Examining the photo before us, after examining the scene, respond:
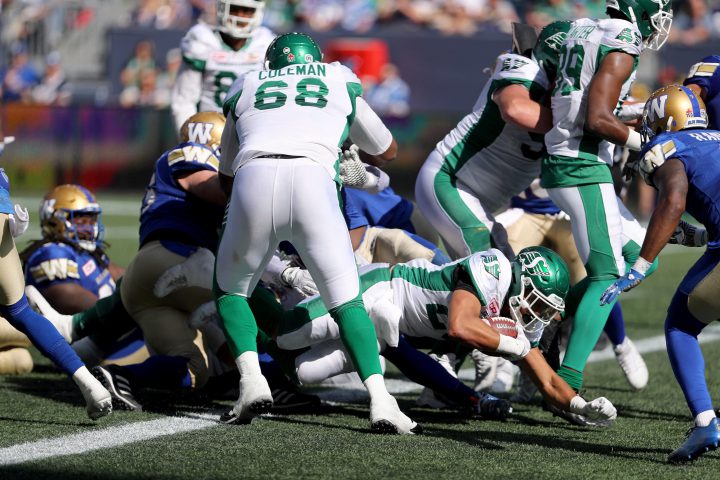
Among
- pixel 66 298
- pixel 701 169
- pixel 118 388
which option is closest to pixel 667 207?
pixel 701 169

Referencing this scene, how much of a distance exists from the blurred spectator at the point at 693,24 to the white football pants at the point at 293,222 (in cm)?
1589

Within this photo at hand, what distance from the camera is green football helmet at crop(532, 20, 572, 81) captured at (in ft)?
17.3

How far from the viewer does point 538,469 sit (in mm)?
3887

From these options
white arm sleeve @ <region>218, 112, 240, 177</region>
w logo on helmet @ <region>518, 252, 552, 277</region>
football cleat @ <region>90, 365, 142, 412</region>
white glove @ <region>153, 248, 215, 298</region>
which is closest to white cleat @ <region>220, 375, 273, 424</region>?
football cleat @ <region>90, 365, 142, 412</region>

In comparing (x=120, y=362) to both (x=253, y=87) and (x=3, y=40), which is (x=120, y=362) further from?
(x=3, y=40)

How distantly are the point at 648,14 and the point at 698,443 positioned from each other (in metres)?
2.05

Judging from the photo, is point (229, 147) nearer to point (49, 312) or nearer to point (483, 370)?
point (49, 312)

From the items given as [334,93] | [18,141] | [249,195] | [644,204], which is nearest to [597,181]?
[334,93]

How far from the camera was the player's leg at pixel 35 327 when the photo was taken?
437cm

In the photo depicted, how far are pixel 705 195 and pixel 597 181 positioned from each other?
990 millimetres

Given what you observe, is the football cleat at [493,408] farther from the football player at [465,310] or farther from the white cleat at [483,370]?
the white cleat at [483,370]

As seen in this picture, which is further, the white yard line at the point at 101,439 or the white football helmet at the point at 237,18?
the white football helmet at the point at 237,18

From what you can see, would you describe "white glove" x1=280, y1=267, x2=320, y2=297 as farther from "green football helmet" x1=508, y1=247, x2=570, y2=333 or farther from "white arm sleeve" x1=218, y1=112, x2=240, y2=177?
"green football helmet" x1=508, y1=247, x2=570, y2=333

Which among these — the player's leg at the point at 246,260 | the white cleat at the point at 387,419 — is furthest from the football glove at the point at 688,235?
the player's leg at the point at 246,260
